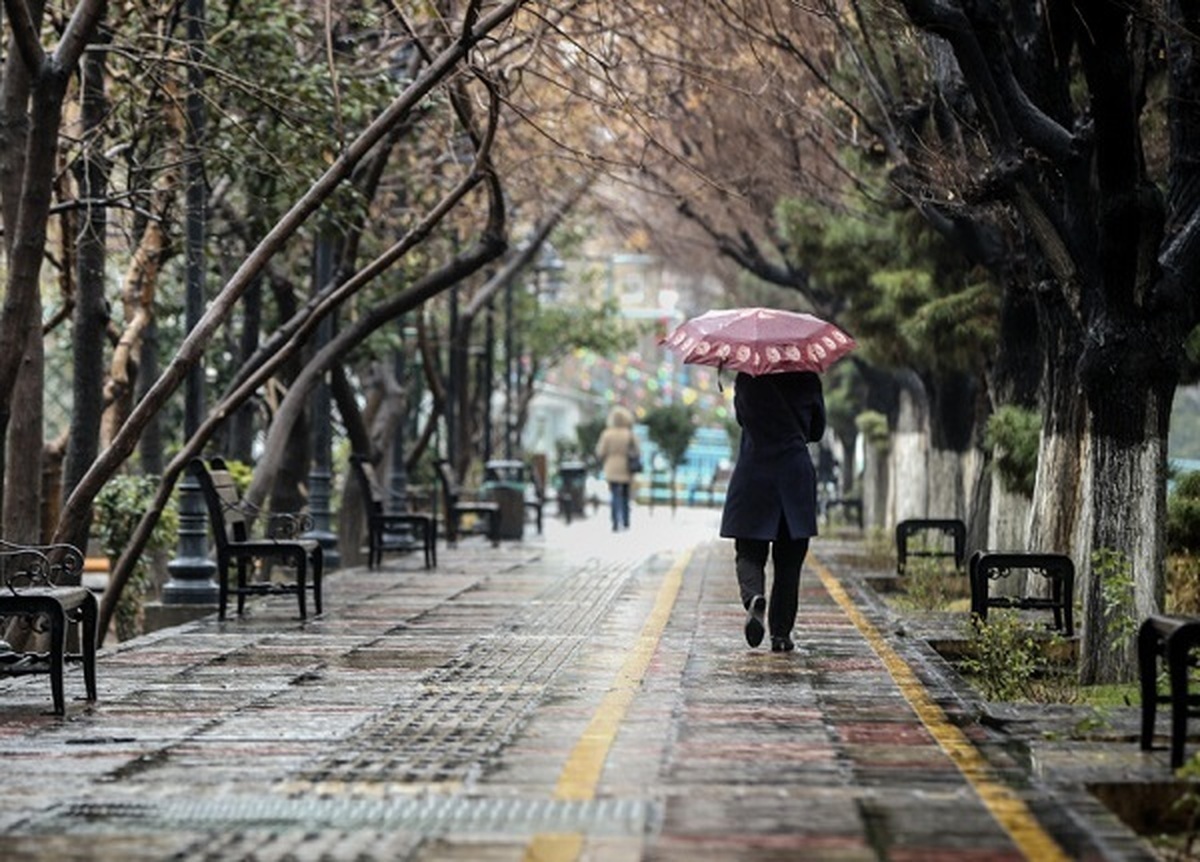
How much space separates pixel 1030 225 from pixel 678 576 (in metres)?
10.5

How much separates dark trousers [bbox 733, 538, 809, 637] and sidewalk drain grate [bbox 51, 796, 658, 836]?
6.46m

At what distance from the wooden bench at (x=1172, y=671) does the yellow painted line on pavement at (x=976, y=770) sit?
0.77 metres

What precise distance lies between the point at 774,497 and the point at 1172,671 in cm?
549

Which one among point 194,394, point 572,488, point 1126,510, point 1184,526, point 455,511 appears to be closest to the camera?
point 1126,510

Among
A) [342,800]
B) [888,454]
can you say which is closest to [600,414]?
[888,454]

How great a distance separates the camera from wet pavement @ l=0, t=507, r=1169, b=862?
334 inches

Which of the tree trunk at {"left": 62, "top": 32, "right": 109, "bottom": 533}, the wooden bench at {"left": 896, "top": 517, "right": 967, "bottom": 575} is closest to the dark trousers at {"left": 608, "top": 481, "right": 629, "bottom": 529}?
the wooden bench at {"left": 896, "top": 517, "right": 967, "bottom": 575}

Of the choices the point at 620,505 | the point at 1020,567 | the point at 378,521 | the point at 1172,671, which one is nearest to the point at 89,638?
the point at 1172,671

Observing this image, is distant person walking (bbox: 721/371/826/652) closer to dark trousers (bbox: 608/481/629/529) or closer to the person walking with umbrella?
the person walking with umbrella

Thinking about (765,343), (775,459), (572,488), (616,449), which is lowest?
(572,488)

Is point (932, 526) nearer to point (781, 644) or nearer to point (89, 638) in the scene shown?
point (781, 644)

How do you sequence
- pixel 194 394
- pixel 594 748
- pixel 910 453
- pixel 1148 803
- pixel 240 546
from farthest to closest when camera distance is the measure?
pixel 910 453, pixel 194 394, pixel 240 546, pixel 594 748, pixel 1148 803

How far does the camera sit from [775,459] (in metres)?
15.7

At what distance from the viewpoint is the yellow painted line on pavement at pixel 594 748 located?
27.0ft
